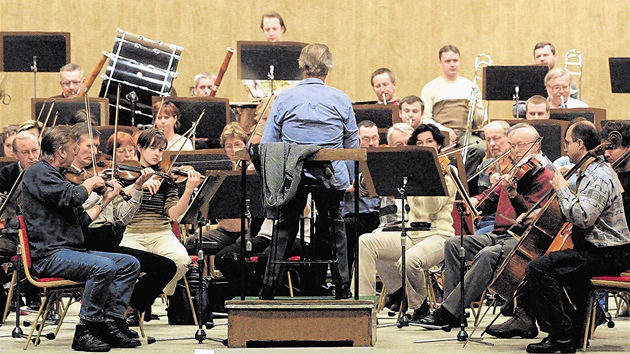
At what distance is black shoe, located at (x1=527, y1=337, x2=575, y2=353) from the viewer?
215 inches

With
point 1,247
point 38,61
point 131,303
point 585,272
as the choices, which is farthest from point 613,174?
point 38,61

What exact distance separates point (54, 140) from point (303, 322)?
1.54 m

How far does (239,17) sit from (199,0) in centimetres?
44

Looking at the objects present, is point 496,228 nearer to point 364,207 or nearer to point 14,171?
point 364,207

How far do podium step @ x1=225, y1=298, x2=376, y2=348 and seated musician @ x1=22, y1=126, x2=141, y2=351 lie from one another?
2.24 ft

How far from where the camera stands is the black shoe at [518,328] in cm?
601

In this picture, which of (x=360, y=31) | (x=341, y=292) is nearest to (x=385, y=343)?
(x=341, y=292)

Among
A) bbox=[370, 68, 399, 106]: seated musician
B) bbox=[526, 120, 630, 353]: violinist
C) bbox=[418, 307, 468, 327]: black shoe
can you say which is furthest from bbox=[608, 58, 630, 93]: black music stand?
bbox=[526, 120, 630, 353]: violinist

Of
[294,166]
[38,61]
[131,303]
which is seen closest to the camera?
[294,166]

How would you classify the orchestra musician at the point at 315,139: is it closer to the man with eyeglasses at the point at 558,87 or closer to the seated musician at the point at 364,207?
the seated musician at the point at 364,207

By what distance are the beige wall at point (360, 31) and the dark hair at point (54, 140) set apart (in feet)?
18.7

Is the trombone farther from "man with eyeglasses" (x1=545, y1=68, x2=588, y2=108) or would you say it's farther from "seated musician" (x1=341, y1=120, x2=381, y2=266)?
"seated musician" (x1=341, y1=120, x2=381, y2=266)

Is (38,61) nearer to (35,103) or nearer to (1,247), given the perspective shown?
(35,103)

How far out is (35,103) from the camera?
820 cm
